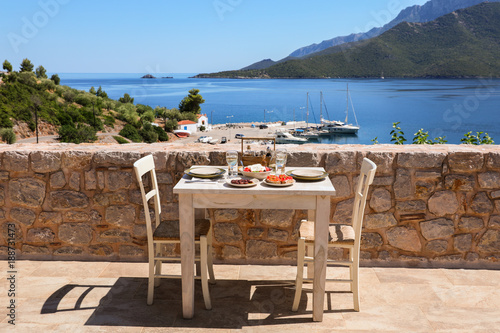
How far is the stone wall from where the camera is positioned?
3.10 metres

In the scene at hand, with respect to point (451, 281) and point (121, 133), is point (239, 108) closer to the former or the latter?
point (121, 133)

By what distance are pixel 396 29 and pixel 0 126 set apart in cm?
5646

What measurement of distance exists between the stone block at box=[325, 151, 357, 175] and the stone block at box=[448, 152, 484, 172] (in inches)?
28.1

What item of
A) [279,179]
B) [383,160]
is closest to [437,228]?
[383,160]

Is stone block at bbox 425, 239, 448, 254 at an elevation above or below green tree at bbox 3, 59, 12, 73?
below

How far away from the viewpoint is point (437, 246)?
126 inches

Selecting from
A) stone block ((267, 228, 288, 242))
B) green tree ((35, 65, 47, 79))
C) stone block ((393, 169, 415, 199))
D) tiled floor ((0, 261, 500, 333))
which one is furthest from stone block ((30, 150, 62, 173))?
green tree ((35, 65, 47, 79))

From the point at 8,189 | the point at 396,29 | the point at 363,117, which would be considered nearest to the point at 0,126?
the point at 8,189

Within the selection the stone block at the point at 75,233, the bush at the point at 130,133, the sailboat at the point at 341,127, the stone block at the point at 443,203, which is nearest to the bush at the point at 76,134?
the bush at the point at 130,133

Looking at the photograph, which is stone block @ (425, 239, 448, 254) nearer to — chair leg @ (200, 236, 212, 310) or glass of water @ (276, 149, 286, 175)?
glass of water @ (276, 149, 286, 175)

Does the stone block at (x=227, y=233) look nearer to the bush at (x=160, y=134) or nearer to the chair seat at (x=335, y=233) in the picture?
the chair seat at (x=335, y=233)

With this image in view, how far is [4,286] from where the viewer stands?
9.30 ft

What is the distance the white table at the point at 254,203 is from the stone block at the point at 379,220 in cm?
90

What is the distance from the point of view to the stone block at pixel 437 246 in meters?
3.20
